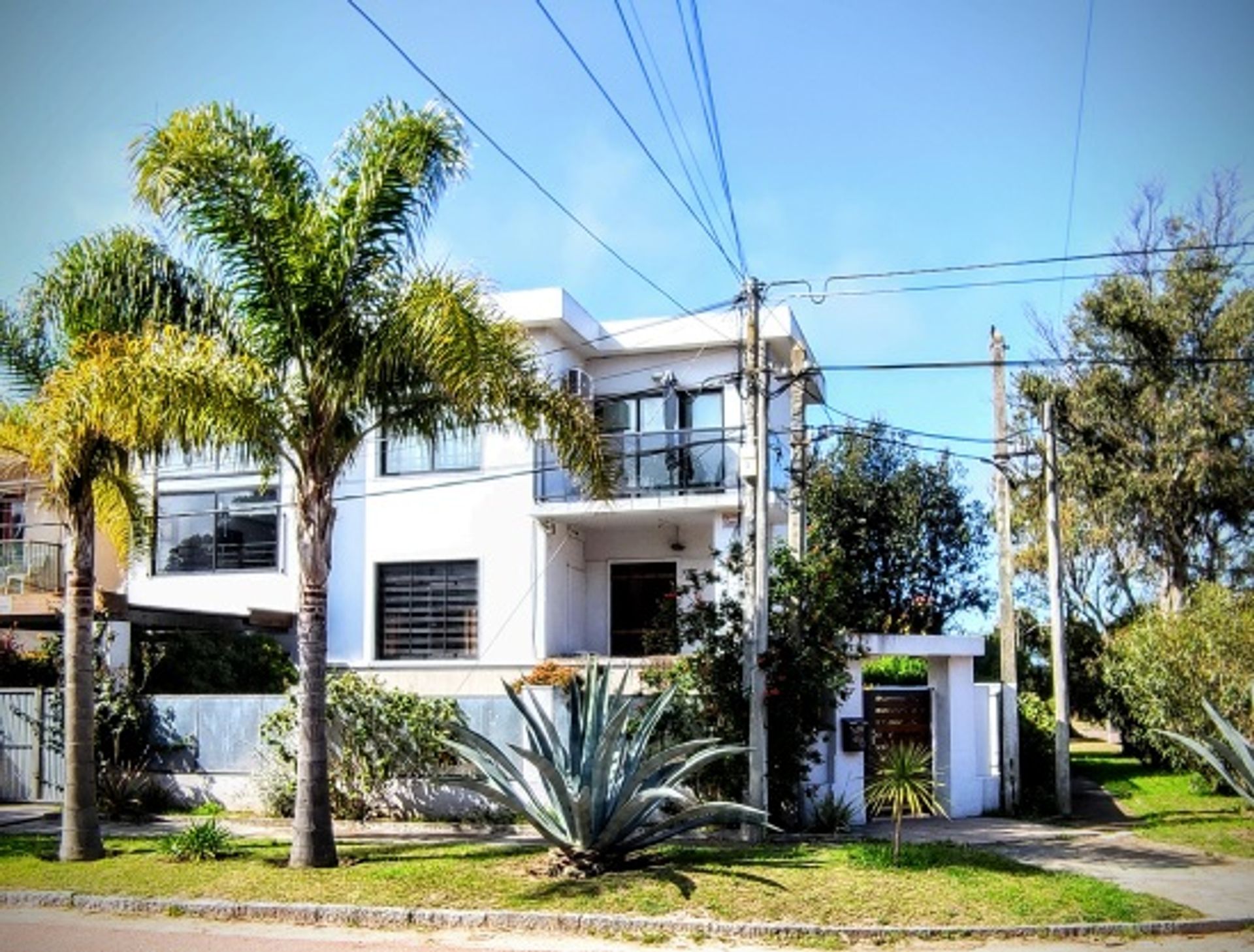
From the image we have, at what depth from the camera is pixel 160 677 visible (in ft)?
65.7

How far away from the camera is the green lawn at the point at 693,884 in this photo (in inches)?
408

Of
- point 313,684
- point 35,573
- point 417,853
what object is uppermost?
point 35,573

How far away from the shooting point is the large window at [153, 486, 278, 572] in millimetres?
24750

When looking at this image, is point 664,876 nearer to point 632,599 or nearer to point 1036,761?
point 1036,761

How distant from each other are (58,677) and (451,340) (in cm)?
1193

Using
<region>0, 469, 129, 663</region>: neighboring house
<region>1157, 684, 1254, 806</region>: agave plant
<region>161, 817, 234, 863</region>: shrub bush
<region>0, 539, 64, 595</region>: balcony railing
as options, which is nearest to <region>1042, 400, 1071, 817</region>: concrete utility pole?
<region>1157, 684, 1254, 806</region>: agave plant

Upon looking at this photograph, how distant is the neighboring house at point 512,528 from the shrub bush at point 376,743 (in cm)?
515

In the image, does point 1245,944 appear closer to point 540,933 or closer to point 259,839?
point 540,933

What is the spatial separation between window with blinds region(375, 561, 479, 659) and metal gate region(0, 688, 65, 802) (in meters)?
6.35

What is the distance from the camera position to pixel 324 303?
41.9ft

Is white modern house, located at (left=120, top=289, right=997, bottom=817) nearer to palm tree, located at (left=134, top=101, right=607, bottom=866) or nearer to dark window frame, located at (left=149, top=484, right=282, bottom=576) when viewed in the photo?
dark window frame, located at (left=149, top=484, right=282, bottom=576)

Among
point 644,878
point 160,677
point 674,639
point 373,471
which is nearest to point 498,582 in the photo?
point 373,471

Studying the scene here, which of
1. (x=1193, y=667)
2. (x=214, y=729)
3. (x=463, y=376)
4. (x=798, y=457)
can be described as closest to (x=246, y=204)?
(x=463, y=376)

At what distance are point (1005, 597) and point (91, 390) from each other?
13886 millimetres
